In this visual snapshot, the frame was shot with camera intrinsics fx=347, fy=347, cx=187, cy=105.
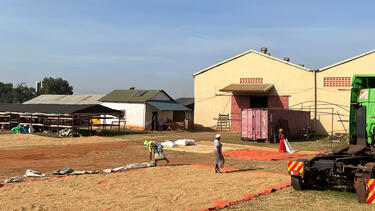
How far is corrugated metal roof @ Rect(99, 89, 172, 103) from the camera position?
4128 centimetres

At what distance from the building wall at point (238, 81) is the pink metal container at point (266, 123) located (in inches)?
271

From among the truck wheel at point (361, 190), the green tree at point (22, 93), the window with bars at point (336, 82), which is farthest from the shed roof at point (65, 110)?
the green tree at point (22, 93)

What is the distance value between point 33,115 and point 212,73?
20.0 metres

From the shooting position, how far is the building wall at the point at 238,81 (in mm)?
35656

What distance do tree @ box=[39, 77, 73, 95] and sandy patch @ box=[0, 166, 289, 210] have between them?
95113 millimetres

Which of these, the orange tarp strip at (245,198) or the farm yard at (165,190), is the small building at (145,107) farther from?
the orange tarp strip at (245,198)

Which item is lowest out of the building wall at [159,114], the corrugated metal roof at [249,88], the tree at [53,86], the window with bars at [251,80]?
the building wall at [159,114]

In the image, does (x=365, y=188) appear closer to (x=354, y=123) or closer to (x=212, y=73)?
(x=354, y=123)

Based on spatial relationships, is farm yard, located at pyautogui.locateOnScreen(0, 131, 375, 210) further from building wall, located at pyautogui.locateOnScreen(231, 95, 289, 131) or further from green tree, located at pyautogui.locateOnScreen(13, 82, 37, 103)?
green tree, located at pyautogui.locateOnScreen(13, 82, 37, 103)

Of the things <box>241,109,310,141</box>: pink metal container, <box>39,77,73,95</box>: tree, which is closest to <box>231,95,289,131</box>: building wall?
<box>241,109,310,141</box>: pink metal container

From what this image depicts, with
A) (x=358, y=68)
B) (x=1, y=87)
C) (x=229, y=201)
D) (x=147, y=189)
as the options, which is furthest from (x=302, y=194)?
(x=1, y=87)

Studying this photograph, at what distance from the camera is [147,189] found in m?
9.90

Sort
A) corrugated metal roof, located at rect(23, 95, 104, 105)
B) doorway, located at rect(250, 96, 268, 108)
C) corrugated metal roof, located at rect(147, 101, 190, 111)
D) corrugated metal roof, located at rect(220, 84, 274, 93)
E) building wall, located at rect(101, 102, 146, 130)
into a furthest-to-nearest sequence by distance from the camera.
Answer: corrugated metal roof, located at rect(23, 95, 104, 105) < building wall, located at rect(101, 102, 146, 130) < corrugated metal roof, located at rect(147, 101, 190, 111) < doorway, located at rect(250, 96, 268, 108) < corrugated metal roof, located at rect(220, 84, 274, 93)

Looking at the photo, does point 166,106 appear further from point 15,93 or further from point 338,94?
point 15,93
